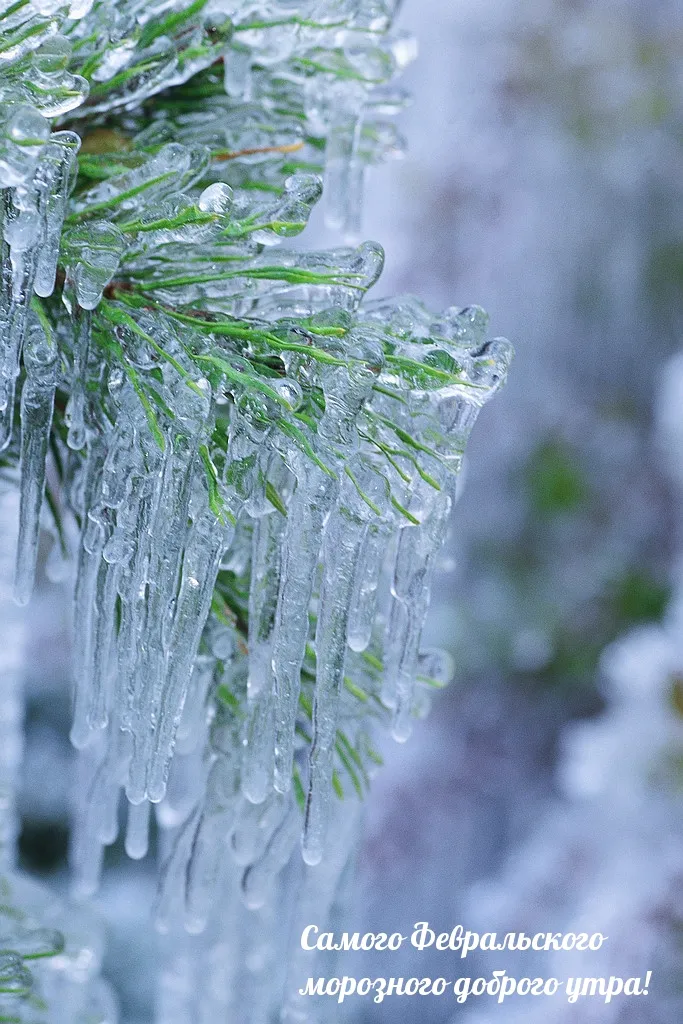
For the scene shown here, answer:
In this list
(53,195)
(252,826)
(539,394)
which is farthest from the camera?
(539,394)

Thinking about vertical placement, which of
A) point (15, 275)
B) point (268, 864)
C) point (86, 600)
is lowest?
point (268, 864)

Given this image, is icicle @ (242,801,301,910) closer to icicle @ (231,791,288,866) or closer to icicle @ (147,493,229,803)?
icicle @ (231,791,288,866)

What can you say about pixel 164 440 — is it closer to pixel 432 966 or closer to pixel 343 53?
pixel 343 53

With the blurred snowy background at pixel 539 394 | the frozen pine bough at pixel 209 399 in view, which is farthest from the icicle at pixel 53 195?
the blurred snowy background at pixel 539 394

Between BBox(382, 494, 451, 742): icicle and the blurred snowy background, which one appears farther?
the blurred snowy background

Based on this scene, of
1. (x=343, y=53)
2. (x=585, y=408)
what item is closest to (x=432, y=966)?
(x=585, y=408)

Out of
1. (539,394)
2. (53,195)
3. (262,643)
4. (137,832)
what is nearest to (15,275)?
(53,195)

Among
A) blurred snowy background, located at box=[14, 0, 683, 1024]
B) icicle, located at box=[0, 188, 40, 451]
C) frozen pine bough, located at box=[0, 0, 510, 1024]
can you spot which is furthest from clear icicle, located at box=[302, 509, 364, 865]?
blurred snowy background, located at box=[14, 0, 683, 1024]

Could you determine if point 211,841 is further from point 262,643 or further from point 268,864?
point 262,643
